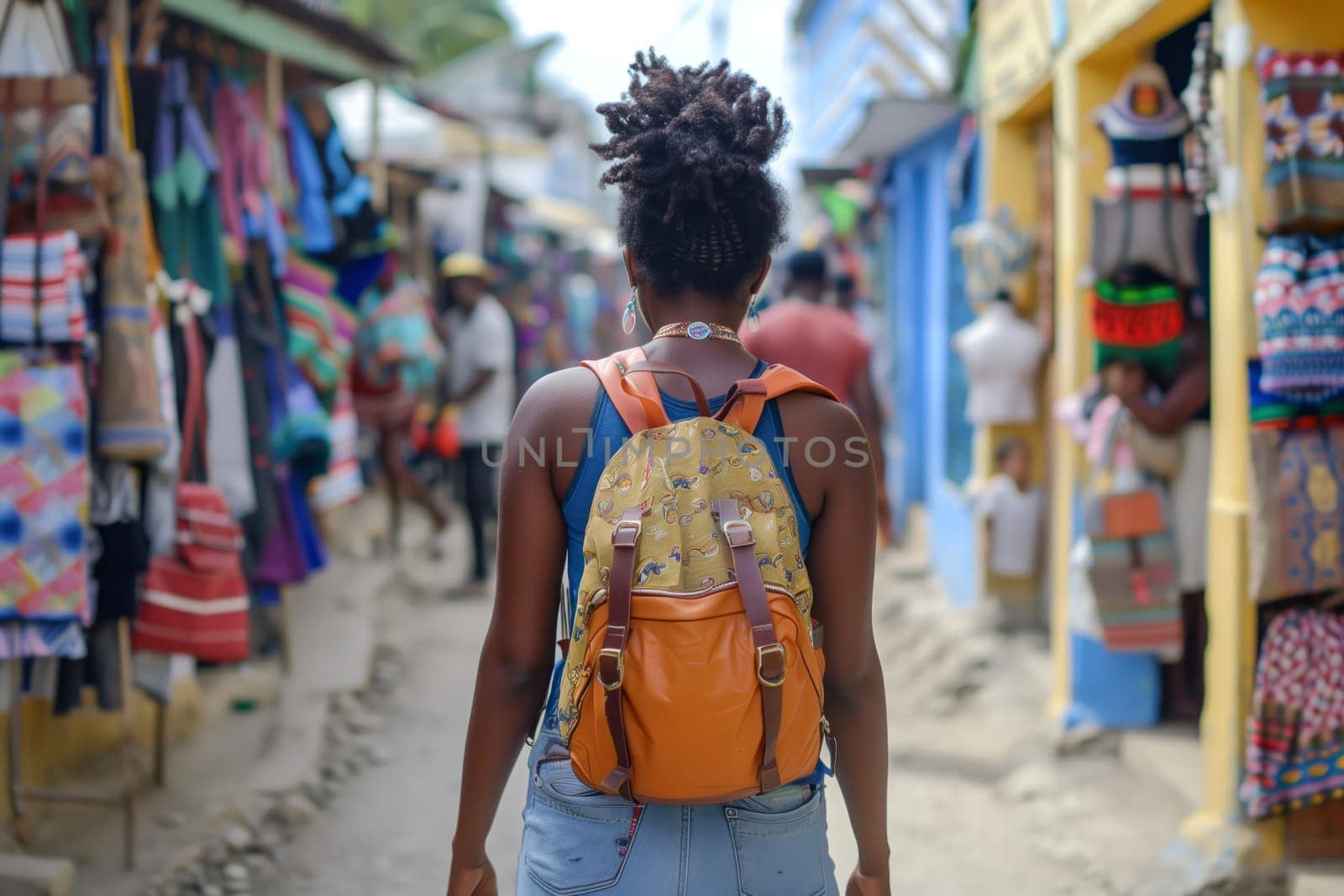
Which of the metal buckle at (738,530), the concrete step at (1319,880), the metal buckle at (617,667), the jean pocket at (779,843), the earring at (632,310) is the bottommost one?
the concrete step at (1319,880)

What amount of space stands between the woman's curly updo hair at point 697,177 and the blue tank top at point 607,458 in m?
0.19

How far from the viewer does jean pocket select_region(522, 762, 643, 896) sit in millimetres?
1636

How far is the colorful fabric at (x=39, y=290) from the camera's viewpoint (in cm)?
314

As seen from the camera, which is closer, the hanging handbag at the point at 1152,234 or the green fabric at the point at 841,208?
the hanging handbag at the point at 1152,234

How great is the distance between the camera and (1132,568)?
448cm

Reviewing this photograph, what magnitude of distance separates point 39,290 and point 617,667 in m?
2.35

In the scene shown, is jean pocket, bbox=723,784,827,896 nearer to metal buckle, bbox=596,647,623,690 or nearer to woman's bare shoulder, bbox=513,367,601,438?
metal buckle, bbox=596,647,623,690

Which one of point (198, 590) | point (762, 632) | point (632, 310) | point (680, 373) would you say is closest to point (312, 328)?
point (198, 590)

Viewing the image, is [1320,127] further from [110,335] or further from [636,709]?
[110,335]

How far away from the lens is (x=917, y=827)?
4.39 metres

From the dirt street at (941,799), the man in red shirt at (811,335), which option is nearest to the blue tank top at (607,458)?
the dirt street at (941,799)

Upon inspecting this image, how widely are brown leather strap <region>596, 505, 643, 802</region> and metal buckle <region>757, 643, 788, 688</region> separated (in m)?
0.16

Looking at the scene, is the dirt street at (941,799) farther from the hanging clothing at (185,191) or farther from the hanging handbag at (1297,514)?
the hanging clothing at (185,191)

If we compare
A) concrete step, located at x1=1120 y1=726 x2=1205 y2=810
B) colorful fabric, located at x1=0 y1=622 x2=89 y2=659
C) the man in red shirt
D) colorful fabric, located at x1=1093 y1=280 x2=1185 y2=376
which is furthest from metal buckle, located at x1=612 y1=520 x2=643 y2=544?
the man in red shirt
